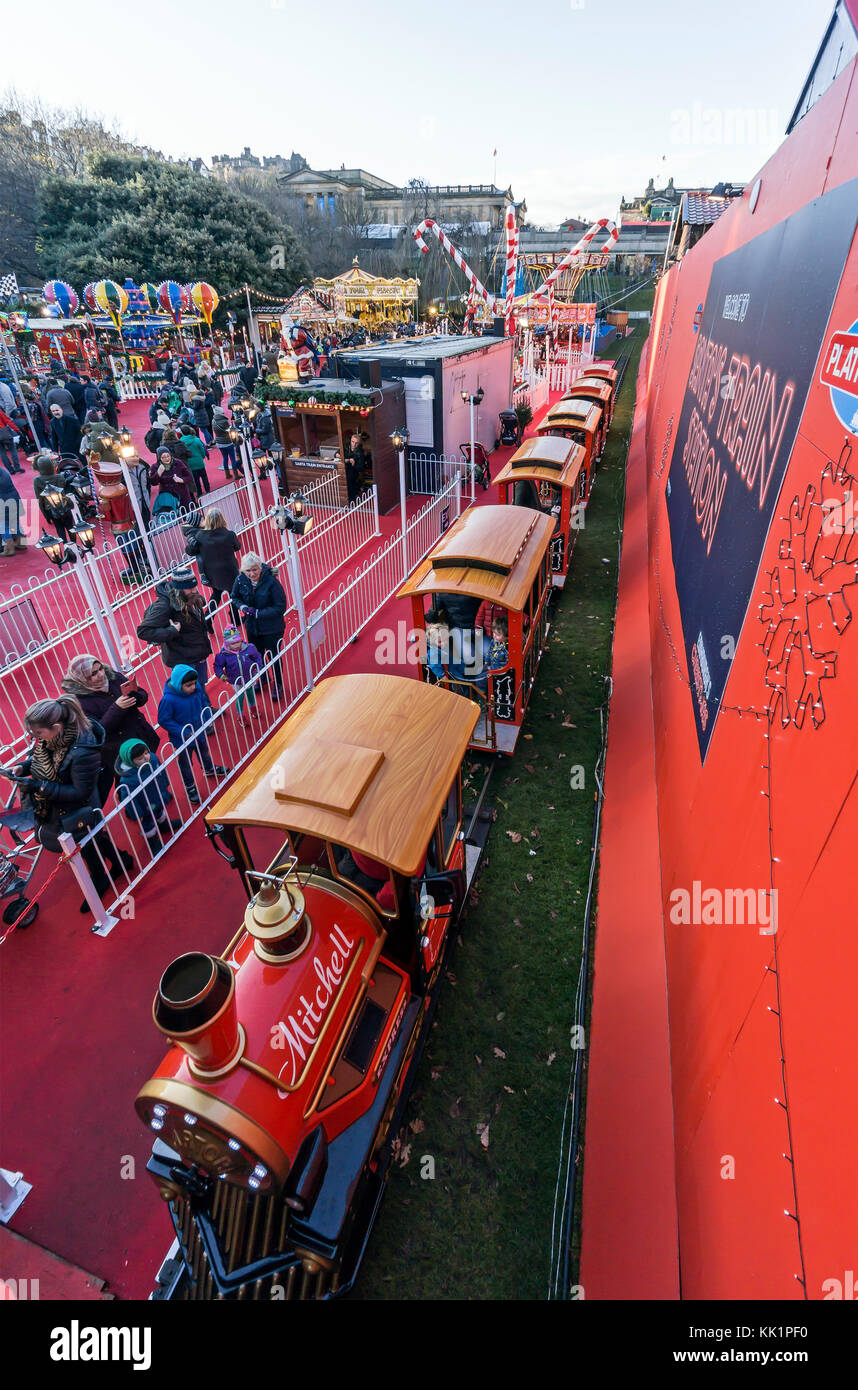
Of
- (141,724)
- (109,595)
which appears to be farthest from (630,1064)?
(109,595)

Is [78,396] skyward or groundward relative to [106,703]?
skyward

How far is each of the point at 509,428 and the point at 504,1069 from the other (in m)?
20.8

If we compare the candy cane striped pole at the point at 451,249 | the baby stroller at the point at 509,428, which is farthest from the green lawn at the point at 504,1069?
the candy cane striped pole at the point at 451,249

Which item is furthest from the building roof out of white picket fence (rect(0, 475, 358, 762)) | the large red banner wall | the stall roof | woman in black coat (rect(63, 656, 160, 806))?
woman in black coat (rect(63, 656, 160, 806))

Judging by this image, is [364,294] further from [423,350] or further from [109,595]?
[109,595]

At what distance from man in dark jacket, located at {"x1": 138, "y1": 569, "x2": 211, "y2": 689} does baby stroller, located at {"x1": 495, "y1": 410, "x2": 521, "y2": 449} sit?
1677 centimetres

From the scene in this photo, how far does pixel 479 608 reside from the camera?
8.27 meters

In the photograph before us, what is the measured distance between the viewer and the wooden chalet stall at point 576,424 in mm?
15750

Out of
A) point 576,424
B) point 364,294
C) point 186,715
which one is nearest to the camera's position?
point 186,715

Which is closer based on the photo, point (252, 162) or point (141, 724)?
point (141, 724)

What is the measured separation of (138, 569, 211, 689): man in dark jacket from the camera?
730cm

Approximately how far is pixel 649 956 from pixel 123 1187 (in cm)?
457

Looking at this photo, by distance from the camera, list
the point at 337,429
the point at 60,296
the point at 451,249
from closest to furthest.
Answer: the point at 337,429, the point at 60,296, the point at 451,249
